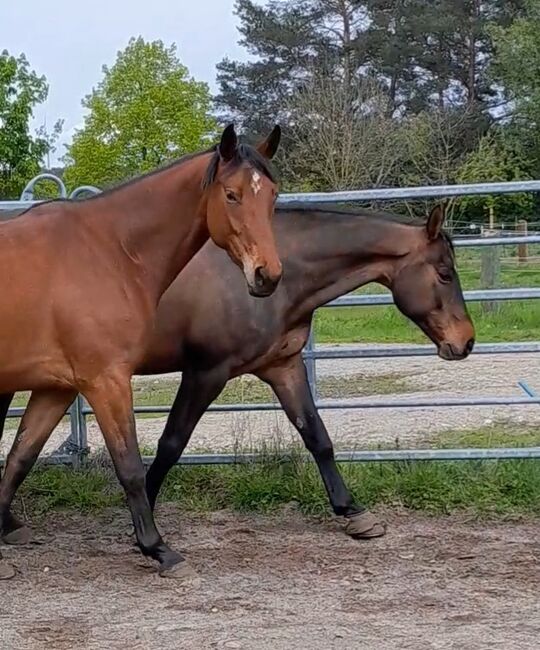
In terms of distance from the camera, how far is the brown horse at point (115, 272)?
3.47 meters

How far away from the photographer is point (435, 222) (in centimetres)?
407

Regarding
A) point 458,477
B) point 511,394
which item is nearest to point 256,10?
point 511,394

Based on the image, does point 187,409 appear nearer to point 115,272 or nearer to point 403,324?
point 115,272

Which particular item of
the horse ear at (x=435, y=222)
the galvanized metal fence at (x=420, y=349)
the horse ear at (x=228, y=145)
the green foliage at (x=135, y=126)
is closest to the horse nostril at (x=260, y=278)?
the horse ear at (x=228, y=145)

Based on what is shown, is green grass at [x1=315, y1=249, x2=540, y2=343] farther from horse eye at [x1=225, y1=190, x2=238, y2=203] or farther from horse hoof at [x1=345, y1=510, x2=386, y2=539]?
horse eye at [x1=225, y1=190, x2=238, y2=203]

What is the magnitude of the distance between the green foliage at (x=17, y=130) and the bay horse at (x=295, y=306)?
15.7 m

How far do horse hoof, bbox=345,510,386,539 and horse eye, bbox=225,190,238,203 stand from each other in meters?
1.74

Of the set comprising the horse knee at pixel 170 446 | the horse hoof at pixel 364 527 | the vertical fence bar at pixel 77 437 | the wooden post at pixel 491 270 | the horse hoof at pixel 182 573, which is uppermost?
the wooden post at pixel 491 270

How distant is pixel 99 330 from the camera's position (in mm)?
3561

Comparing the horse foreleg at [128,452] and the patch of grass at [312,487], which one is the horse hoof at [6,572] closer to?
the horse foreleg at [128,452]

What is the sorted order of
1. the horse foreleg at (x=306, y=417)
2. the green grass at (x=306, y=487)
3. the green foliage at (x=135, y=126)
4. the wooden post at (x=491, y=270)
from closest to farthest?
the horse foreleg at (x=306, y=417) → the green grass at (x=306, y=487) → the wooden post at (x=491, y=270) → the green foliage at (x=135, y=126)

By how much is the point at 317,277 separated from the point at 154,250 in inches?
34.8

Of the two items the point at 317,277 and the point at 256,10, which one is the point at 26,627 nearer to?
the point at 317,277

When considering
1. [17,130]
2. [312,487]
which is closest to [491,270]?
[312,487]
